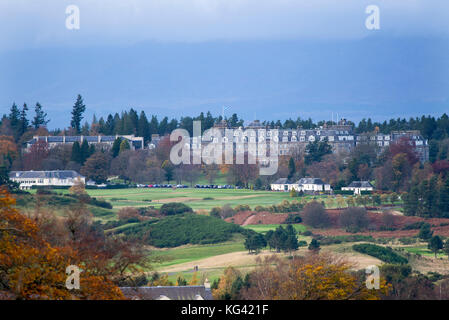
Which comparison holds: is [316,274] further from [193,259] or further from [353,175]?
[353,175]

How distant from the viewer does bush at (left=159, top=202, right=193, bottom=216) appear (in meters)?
47.6

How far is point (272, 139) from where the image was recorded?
89938 millimetres

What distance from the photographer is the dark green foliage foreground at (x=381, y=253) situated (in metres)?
30.9

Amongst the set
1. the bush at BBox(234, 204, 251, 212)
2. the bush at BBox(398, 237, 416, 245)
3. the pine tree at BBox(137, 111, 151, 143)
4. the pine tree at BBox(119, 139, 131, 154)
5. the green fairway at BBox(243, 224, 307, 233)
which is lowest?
the bush at BBox(398, 237, 416, 245)

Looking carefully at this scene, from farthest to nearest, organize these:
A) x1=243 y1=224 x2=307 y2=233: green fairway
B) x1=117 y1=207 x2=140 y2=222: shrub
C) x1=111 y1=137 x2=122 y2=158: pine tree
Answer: x1=111 y1=137 x2=122 y2=158: pine tree < x1=117 y1=207 x2=140 y2=222: shrub < x1=243 y1=224 x2=307 y2=233: green fairway

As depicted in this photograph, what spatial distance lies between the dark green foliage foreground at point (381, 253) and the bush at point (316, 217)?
9.85 m

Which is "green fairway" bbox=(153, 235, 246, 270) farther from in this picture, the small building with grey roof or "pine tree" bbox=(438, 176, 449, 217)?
the small building with grey roof

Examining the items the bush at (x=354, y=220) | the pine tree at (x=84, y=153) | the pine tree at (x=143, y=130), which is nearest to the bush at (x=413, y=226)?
the bush at (x=354, y=220)

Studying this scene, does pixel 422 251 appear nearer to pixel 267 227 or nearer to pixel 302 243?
pixel 302 243

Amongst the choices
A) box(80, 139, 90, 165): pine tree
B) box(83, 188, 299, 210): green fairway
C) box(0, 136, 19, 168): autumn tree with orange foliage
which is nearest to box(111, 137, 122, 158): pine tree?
box(80, 139, 90, 165): pine tree

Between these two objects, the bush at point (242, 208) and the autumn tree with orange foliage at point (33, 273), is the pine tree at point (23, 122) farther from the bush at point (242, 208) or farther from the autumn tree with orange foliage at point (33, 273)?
the autumn tree with orange foliage at point (33, 273)

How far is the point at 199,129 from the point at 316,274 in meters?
80.8

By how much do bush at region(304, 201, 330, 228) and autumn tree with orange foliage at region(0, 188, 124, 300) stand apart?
33.1 m

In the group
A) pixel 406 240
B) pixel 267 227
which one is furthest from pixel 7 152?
pixel 406 240
